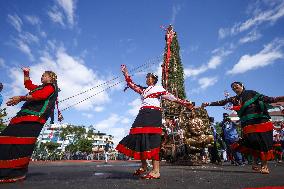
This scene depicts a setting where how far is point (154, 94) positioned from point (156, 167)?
4.51 ft

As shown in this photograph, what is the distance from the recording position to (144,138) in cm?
514

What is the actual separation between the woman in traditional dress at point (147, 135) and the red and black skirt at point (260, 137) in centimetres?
233

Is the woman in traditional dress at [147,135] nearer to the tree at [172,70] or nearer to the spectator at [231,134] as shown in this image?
the spectator at [231,134]

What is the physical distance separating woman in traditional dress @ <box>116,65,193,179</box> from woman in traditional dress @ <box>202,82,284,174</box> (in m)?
2.20

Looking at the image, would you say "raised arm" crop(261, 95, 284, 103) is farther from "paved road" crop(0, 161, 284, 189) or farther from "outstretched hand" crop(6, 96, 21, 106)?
"outstretched hand" crop(6, 96, 21, 106)

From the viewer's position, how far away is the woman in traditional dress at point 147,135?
5.05 meters

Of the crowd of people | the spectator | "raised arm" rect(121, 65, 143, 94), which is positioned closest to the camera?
the crowd of people

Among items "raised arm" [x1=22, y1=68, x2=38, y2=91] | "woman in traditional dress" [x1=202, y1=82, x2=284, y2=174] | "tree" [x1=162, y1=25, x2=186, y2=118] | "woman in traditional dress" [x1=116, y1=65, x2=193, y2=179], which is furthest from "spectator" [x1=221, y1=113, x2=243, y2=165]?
"raised arm" [x1=22, y1=68, x2=38, y2=91]

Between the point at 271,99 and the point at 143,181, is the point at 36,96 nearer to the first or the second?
the point at 143,181

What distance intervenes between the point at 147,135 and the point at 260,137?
295 centimetres

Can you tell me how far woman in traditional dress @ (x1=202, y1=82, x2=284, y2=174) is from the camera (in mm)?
6520

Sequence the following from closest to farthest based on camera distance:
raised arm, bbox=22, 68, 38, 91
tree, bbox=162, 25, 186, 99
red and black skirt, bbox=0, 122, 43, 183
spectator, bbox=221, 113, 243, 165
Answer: red and black skirt, bbox=0, 122, 43, 183
raised arm, bbox=22, 68, 38, 91
spectator, bbox=221, 113, 243, 165
tree, bbox=162, 25, 186, 99

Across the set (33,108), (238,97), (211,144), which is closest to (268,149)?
(238,97)

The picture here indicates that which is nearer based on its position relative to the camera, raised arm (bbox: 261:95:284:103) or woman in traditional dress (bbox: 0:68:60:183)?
woman in traditional dress (bbox: 0:68:60:183)
